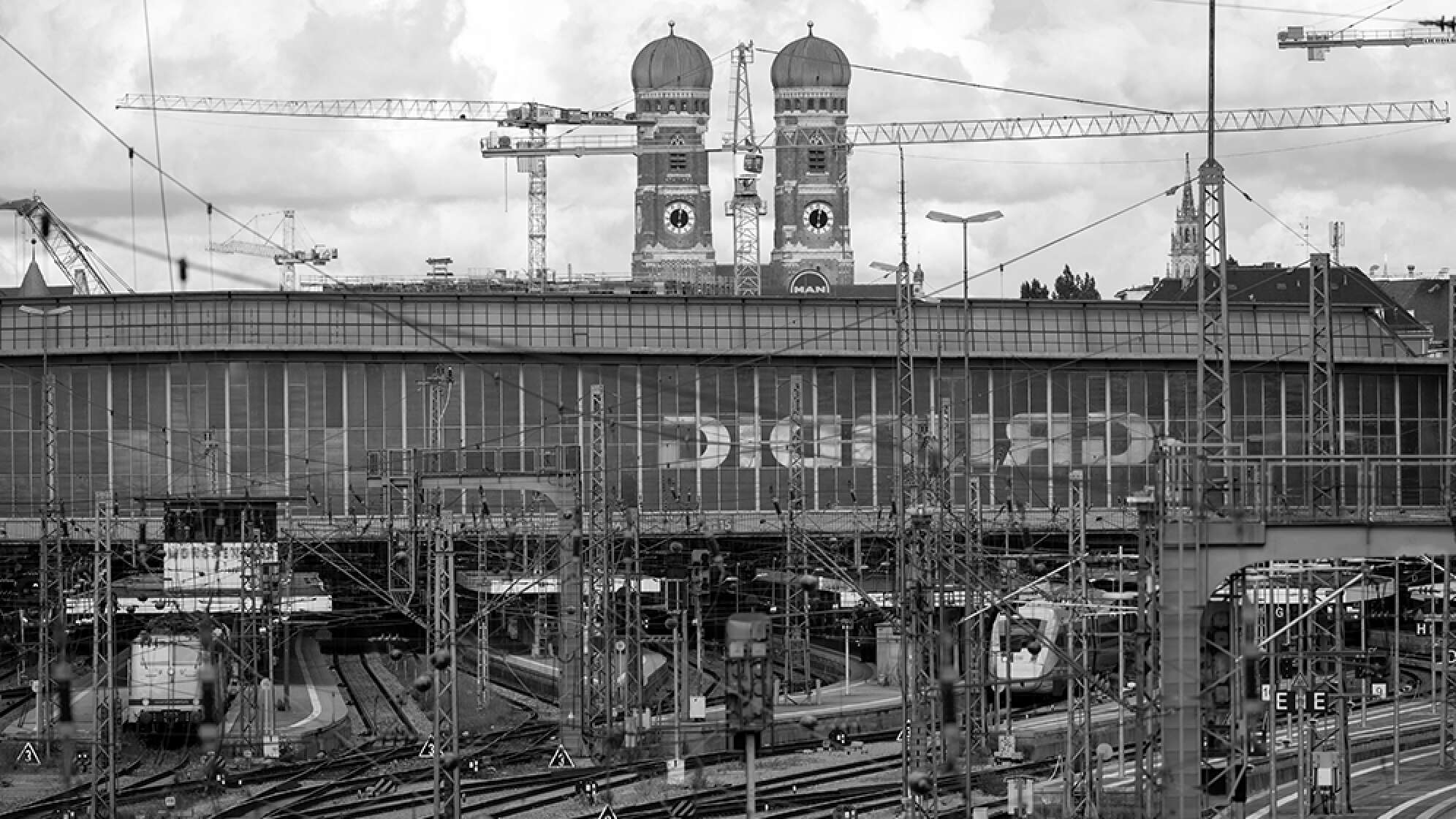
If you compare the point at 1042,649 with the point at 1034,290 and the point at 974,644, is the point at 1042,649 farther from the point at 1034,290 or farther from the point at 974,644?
the point at 1034,290

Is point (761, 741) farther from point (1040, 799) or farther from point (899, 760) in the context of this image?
point (1040, 799)

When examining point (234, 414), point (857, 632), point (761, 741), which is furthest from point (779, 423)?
point (761, 741)

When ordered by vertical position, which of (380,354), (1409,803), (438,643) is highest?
(380,354)

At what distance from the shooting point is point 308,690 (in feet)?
226

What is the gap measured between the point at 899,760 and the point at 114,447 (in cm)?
4632

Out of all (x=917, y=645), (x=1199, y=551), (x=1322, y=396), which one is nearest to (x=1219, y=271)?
(x=917, y=645)

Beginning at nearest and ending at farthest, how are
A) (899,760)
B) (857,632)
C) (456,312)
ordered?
1. (899,760)
2. (857,632)
3. (456,312)

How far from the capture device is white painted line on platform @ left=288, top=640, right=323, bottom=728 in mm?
61750

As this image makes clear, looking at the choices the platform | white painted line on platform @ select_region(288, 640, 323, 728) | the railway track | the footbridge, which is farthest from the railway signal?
white painted line on platform @ select_region(288, 640, 323, 728)

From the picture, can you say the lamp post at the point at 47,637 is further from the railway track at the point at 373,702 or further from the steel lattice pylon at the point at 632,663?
the steel lattice pylon at the point at 632,663

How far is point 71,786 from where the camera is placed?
49.4 m

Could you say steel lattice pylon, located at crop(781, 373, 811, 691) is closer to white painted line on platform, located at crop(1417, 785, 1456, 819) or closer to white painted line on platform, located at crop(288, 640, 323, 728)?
white painted line on platform, located at crop(288, 640, 323, 728)

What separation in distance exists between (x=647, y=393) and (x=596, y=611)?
3571 cm

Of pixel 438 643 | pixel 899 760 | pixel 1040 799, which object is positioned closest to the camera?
pixel 438 643
